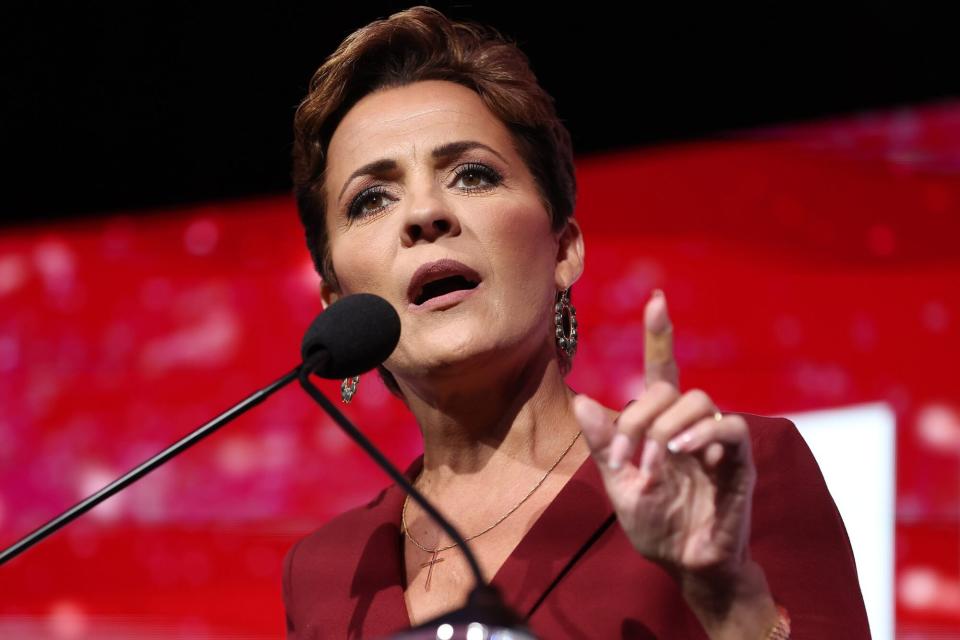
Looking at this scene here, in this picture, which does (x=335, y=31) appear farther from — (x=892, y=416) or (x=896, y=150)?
(x=892, y=416)

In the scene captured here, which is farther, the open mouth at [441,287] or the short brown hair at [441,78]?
the short brown hair at [441,78]

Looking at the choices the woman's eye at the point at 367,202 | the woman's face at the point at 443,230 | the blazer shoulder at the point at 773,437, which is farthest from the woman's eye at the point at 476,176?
the blazer shoulder at the point at 773,437

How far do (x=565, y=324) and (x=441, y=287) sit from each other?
0.76 feet

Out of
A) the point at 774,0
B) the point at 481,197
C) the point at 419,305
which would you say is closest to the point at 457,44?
the point at 481,197

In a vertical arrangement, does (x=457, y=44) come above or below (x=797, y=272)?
above

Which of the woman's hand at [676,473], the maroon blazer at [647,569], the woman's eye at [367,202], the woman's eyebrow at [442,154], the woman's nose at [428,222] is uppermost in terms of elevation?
the woman's eyebrow at [442,154]

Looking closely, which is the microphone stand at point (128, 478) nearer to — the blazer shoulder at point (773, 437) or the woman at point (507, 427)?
the woman at point (507, 427)

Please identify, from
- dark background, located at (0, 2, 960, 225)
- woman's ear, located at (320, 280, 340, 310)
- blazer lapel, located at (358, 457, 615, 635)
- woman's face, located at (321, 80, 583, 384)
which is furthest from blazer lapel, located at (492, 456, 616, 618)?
dark background, located at (0, 2, 960, 225)

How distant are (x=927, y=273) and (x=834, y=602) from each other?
51.6 inches

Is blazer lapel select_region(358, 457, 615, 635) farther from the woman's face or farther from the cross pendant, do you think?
the woman's face

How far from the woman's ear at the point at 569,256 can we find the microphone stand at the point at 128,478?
0.67 metres

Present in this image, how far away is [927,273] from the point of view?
229 cm

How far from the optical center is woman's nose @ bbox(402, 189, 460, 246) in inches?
56.9

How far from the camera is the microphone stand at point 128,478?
1.01 m
